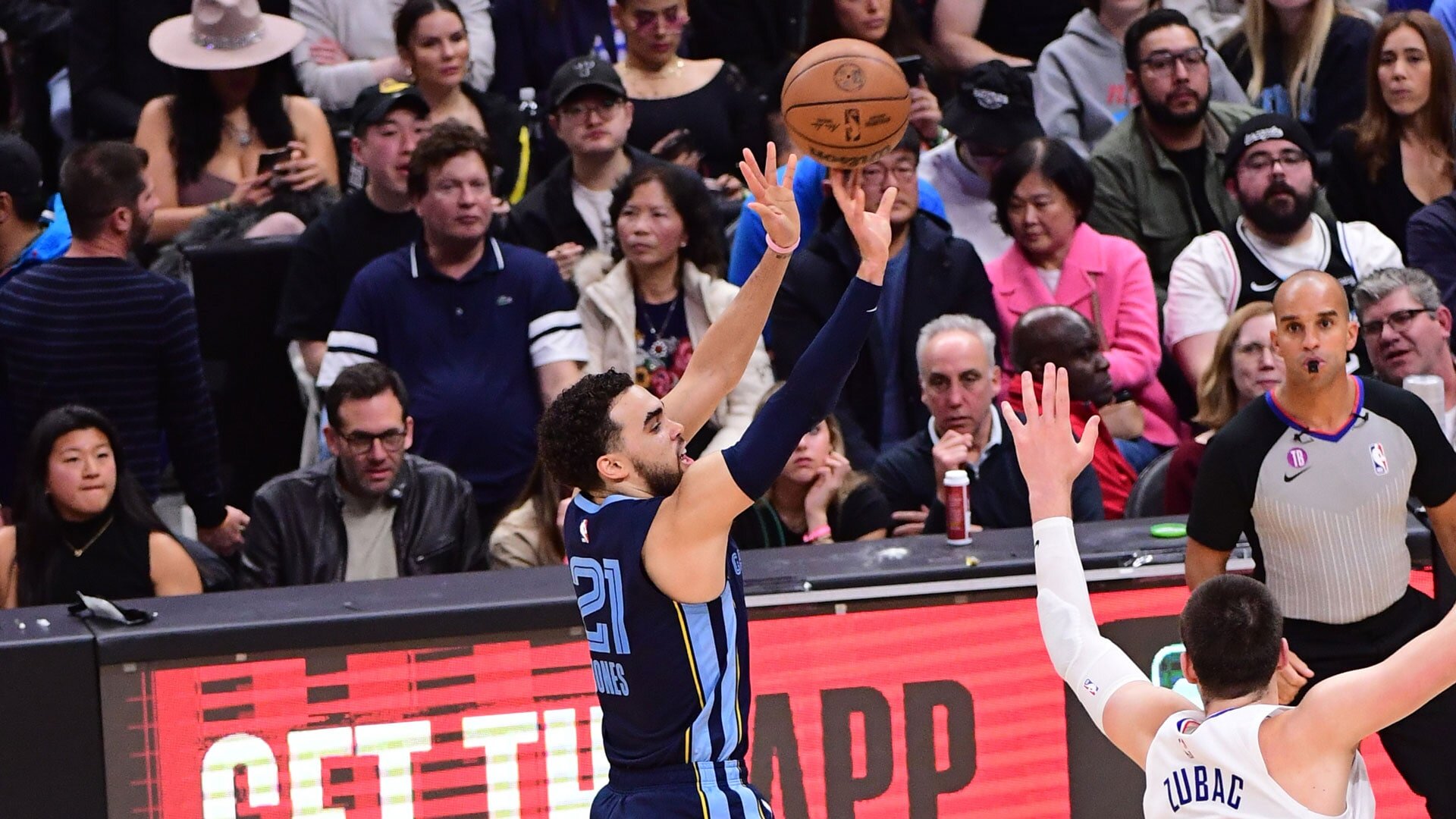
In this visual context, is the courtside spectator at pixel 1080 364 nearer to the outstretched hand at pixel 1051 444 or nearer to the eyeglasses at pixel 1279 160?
the eyeglasses at pixel 1279 160

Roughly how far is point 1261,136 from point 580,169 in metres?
2.79

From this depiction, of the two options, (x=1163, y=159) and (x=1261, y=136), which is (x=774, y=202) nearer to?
(x=1261, y=136)

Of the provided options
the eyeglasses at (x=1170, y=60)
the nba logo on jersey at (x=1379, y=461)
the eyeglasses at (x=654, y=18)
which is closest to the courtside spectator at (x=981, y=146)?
the eyeglasses at (x=1170, y=60)

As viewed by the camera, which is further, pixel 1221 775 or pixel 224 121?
pixel 224 121

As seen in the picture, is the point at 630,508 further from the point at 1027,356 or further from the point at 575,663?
the point at 1027,356

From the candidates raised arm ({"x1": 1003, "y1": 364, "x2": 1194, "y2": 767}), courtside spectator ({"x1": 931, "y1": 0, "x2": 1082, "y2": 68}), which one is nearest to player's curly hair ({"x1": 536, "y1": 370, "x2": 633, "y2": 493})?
raised arm ({"x1": 1003, "y1": 364, "x2": 1194, "y2": 767})

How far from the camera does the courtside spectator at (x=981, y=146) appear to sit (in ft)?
28.0

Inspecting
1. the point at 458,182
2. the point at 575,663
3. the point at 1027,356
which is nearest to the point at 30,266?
the point at 458,182

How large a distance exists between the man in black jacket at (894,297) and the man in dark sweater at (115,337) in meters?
2.27

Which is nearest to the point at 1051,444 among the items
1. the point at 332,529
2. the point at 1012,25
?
the point at 332,529

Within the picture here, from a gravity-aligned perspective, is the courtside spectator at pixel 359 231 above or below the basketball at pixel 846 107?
below

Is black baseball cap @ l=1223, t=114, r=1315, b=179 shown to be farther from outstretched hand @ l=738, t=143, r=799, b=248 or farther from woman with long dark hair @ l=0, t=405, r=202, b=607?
woman with long dark hair @ l=0, t=405, r=202, b=607

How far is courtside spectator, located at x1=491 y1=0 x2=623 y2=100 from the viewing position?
9.61 meters

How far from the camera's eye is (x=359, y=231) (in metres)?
8.06
